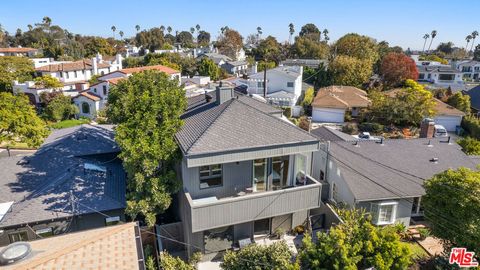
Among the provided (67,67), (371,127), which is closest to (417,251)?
(371,127)

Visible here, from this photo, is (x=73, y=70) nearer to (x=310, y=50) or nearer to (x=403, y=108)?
(x=403, y=108)

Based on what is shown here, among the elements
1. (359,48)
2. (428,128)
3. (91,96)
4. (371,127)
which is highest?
(359,48)

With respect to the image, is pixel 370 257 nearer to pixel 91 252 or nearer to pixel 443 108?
pixel 91 252

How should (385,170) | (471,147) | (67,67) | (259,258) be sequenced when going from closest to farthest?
(259,258) → (385,170) → (471,147) → (67,67)

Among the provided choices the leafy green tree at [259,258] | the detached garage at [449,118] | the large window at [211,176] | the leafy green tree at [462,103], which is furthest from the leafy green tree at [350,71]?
the leafy green tree at [259,258]

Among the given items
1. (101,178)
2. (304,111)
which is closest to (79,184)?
(101,178)

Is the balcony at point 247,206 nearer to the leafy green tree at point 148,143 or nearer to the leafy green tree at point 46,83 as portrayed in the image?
the leafy green tree at point 148,143
